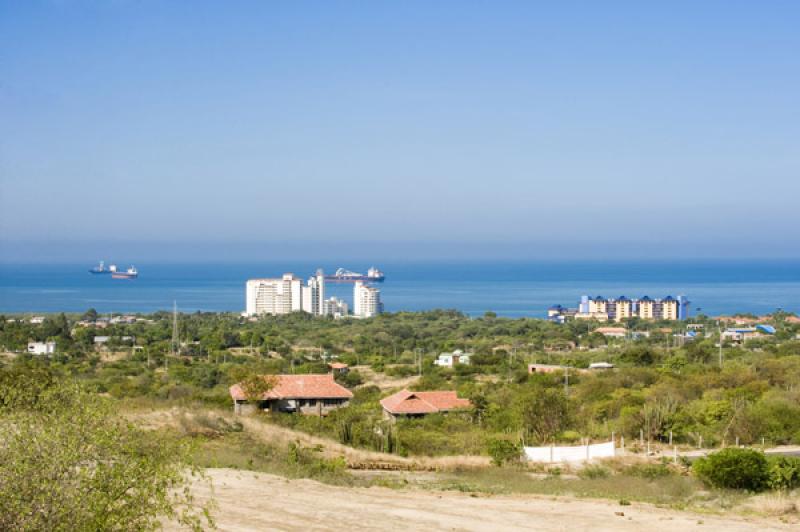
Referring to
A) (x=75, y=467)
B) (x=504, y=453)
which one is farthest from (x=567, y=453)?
(x=75, y=467)

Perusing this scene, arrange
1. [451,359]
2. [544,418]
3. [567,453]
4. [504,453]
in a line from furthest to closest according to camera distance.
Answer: [451,359], [544,418], [567,453], [504,453]

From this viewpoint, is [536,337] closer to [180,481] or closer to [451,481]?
[451,481]

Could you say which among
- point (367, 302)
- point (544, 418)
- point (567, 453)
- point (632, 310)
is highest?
point (567, 453)

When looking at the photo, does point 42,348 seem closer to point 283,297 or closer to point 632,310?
point 283,297

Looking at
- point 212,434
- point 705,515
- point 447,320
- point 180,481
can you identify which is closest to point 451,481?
point 705,515

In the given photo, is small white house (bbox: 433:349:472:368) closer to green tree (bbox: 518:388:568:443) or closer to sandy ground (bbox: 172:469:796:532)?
green tree (bbox: 518:388:568:443)

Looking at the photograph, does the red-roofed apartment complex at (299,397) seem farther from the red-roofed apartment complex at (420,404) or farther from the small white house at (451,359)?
the small white house at (451,359)

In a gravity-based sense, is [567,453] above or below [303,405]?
Answer: above

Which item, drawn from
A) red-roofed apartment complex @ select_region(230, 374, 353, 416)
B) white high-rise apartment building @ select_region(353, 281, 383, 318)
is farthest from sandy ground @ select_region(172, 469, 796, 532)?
white high-rise apartment building @ select_region(353, 281, 383, 318)
